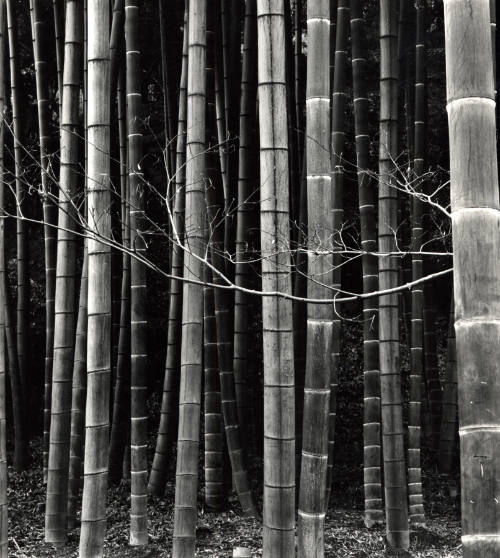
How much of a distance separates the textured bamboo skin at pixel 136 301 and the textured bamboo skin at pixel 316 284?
1.83 metres

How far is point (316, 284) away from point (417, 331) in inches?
114

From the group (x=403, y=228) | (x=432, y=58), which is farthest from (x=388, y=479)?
(x=432, y=58)

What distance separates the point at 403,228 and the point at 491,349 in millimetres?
7603

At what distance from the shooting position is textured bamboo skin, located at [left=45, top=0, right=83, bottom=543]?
4.73 metres

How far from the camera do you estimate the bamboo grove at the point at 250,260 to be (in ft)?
6.71

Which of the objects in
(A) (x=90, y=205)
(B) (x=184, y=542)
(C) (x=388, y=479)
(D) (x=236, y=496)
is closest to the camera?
(A) (x=90, y=205)

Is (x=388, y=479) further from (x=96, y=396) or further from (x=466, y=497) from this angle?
(x=466, y=497)

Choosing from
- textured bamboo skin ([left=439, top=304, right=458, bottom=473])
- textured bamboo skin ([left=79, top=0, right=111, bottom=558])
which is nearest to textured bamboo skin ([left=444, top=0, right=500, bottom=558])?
textured bamboo skin ([left=79, top=0, right=111, bottom=558])

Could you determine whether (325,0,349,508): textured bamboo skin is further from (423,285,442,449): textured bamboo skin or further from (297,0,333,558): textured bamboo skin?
(297,0,333,558): textured bamboo skin

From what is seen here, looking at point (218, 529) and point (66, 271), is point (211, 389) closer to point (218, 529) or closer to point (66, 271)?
point (218, 529)

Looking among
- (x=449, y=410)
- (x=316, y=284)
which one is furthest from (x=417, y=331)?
(x=316, y=284)

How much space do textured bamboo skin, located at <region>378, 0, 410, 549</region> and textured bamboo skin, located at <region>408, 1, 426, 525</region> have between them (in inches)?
26.6

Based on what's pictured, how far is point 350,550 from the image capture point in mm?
5723

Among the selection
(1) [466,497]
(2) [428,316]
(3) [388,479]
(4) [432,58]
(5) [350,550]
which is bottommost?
(5) [350,550]
